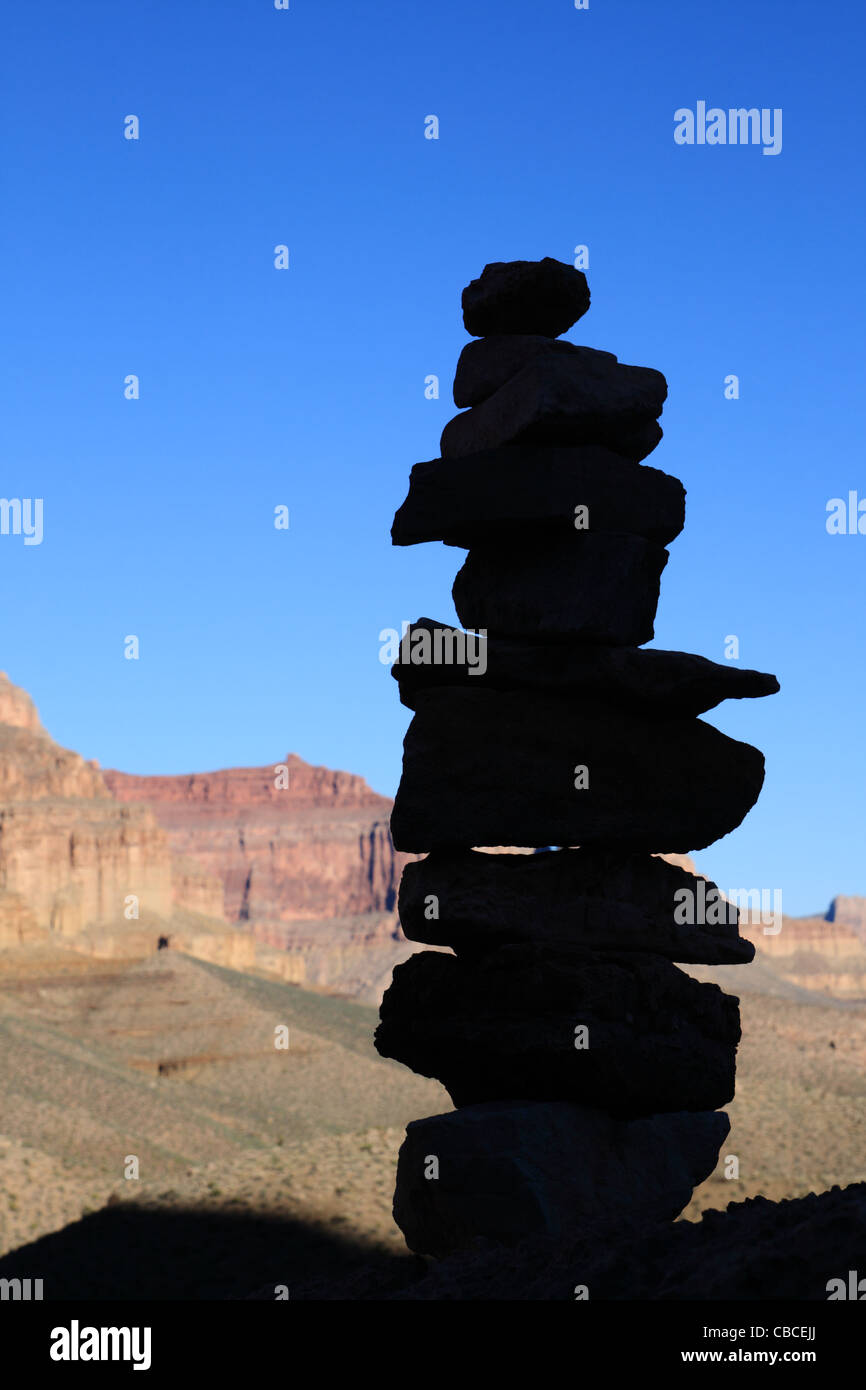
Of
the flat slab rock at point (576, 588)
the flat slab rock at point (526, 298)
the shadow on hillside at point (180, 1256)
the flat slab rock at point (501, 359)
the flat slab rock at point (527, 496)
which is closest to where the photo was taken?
the flat slab rock at point (576, 588)

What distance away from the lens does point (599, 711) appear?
11.8 metres

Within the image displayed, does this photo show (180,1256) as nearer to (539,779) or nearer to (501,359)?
(539,779)

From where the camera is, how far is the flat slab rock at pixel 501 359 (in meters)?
12.4

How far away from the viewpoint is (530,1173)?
10.7m

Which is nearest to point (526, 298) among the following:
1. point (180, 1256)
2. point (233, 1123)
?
point (180, 1256)

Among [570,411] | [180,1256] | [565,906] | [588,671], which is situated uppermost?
[570,411]

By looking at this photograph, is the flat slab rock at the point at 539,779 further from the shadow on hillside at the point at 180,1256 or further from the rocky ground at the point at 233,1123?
the shadow on hillside at the point at 180,1256

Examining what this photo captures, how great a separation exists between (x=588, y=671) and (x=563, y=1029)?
9.24ft

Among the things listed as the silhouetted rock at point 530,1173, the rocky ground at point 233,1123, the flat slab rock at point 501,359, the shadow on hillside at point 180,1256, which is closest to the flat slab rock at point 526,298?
the flat slab rock at point 501,359

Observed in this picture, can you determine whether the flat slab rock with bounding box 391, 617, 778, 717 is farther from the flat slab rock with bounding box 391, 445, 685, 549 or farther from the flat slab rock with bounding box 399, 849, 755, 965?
the flat slab rock with bounding box 399, 849, 755, 965

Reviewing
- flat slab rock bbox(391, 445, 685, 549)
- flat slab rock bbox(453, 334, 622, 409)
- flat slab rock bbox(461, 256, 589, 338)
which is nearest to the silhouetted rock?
flat slab rock bbox(391, 445, 685, 549)

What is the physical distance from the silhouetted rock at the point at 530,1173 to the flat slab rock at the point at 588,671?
10.8 ft
